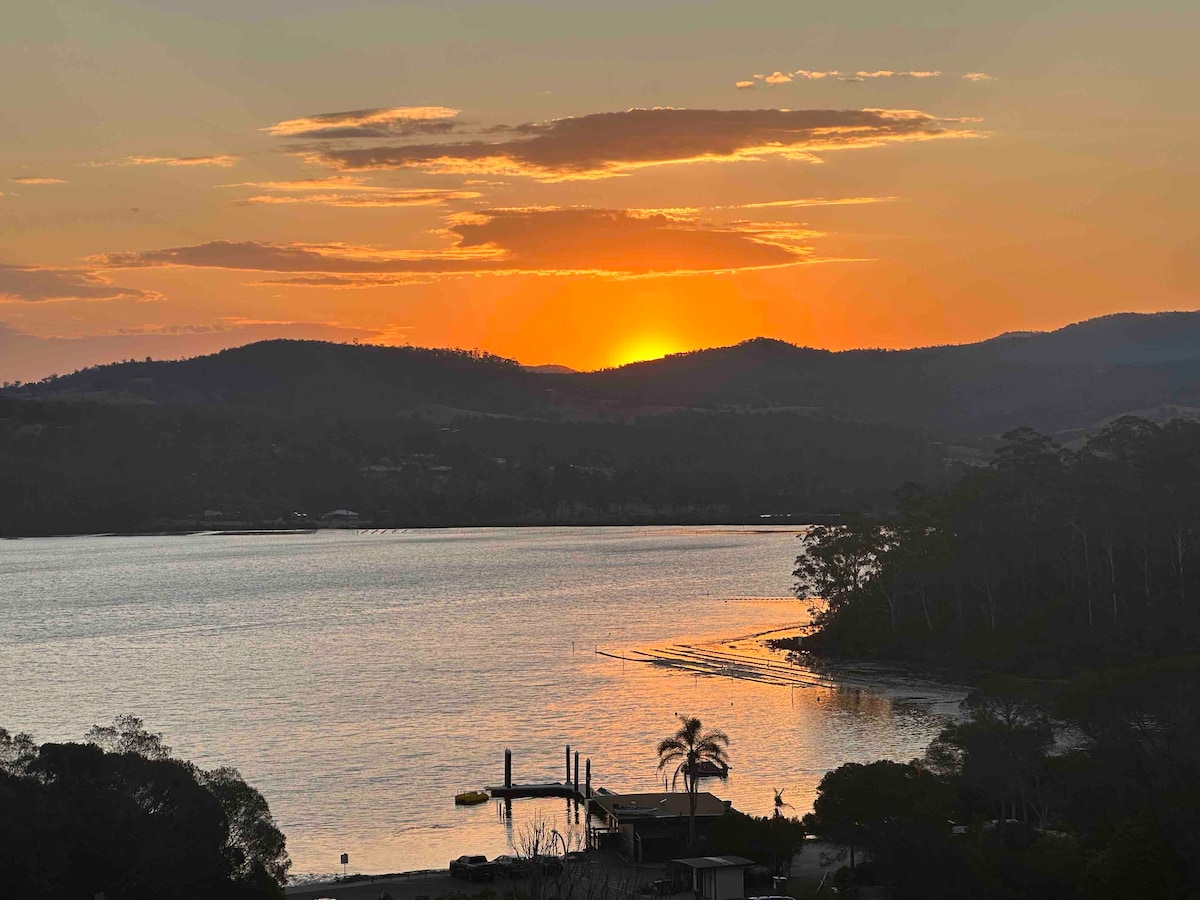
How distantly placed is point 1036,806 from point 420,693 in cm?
4238

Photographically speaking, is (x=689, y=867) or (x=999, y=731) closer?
(x=689, y=867)

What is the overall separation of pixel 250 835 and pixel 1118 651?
2001 inches

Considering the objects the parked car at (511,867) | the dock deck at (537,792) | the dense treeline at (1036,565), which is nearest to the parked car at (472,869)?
the parked car at (511,867)

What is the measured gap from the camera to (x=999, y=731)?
44.7m

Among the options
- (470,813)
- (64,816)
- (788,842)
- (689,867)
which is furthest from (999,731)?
(64,816)

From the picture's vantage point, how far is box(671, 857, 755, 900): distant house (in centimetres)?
3706

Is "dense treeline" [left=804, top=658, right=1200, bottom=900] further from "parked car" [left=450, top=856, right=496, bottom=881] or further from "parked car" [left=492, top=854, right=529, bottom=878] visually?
"parked car" [left=450, top=856, right=496, bottom=881]

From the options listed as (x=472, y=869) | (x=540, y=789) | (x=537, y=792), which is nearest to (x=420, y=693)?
(x=540, y=789)

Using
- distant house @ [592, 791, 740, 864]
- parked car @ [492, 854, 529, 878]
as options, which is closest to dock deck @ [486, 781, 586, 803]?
distant house @ [592, 791, 740, 864]

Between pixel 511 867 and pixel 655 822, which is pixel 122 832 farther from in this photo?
pixel 655 822

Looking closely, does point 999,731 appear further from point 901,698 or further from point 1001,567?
point 1001,567

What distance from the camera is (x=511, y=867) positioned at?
41.8m

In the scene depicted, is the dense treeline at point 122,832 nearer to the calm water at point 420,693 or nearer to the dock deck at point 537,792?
the calm water at point 420,693

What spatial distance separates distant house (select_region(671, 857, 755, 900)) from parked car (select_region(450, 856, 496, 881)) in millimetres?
6867
